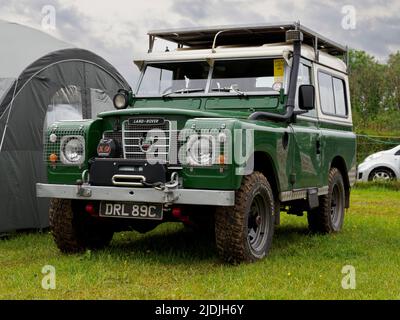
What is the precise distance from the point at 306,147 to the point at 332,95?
1.65m

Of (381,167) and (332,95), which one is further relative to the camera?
(381,167)

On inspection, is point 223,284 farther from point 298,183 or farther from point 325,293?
point 298,183

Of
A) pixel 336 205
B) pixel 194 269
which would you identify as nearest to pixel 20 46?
pixel 194 269

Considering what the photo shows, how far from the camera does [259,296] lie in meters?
5.57

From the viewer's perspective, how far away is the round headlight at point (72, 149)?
707cm

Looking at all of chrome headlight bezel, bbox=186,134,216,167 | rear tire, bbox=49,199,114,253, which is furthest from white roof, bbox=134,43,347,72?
rear tire, bbox=49,199,114,253

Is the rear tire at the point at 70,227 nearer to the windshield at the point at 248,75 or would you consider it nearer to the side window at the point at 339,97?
the windshield at the point at 248,75

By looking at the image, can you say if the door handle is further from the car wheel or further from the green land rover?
the car wheel

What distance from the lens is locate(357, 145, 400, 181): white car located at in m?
19.5

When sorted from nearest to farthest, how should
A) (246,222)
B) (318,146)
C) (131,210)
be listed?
(246,222), (131,210), (318,146)

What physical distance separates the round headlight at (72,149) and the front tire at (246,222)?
1522 millimetres

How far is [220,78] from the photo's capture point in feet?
26.9

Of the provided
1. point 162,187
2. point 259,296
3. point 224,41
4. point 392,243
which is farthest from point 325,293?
point 224,41

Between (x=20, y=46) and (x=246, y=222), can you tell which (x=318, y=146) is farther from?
(x=20, y=46)
